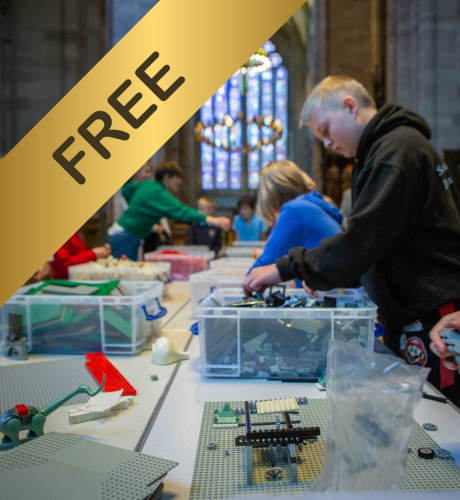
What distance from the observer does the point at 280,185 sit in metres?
2.14

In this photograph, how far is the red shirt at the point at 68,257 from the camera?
2.40 m

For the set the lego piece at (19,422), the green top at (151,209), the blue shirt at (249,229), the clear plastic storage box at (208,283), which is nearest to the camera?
the lego piece at (19,422)

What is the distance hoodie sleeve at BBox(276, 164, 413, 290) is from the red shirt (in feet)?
5.56

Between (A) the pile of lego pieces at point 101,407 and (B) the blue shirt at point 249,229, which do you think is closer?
(A) the pile of lego pieces at point 101,407

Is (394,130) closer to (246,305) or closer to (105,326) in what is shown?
(246,305)

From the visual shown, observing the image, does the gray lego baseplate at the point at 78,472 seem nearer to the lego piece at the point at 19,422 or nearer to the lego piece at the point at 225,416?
the lego piece at the point at 19,422

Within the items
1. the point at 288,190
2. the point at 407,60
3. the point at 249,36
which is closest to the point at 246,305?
the point at 249,36

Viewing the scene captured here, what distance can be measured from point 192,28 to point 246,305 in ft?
2.56

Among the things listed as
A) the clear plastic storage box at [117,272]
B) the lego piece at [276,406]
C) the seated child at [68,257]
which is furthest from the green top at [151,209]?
the lego piece at [276,406]

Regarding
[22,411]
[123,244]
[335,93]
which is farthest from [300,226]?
[123,244]

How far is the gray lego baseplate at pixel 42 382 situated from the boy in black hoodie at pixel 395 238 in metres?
0.53

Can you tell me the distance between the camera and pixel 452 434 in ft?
2.59

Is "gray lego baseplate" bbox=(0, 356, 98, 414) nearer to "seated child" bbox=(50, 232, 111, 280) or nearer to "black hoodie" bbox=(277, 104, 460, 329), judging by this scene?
"black hoodie" bbox=(277, 104, 460, 329)

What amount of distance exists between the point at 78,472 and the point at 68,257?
6.51 ft
